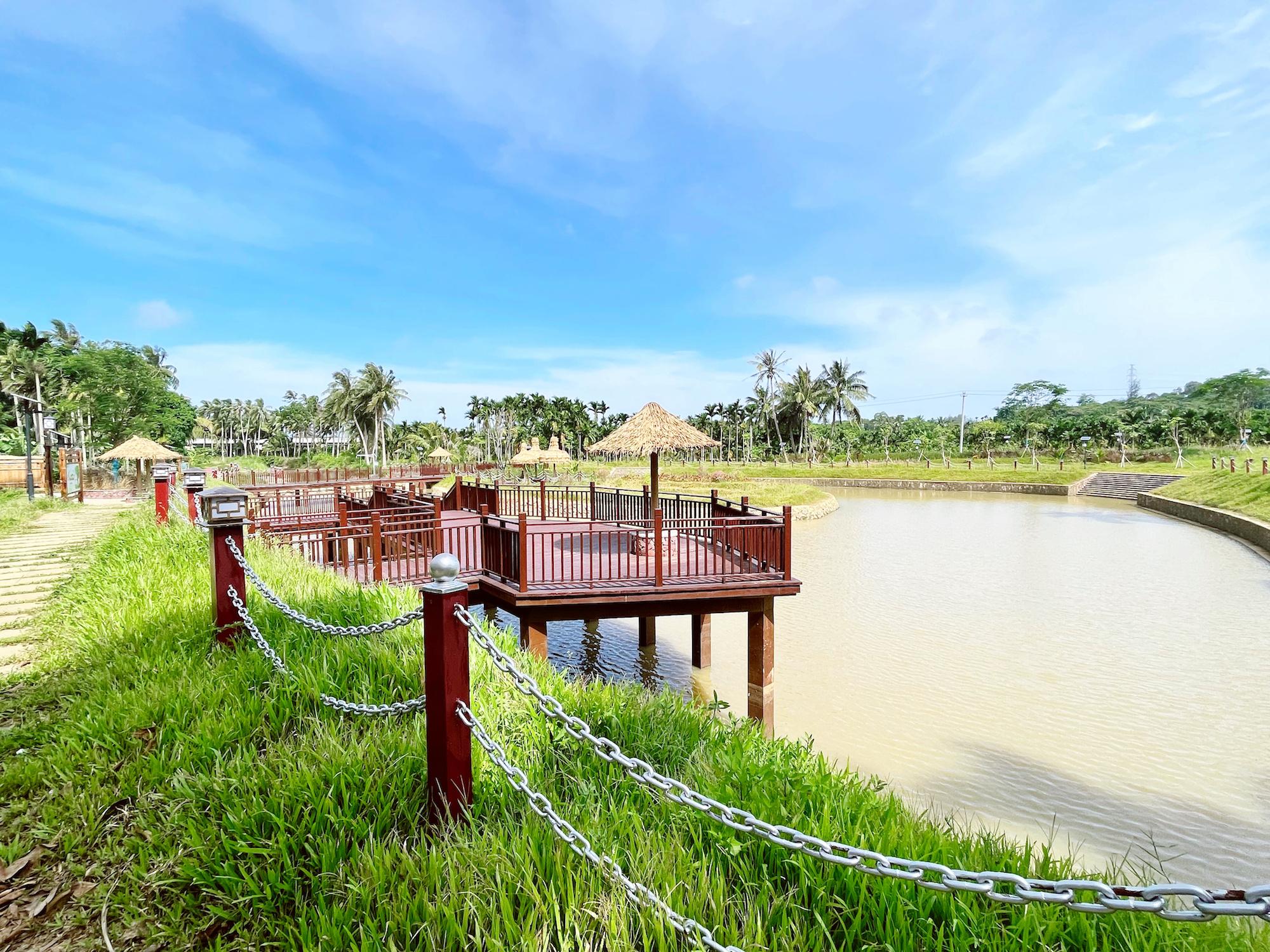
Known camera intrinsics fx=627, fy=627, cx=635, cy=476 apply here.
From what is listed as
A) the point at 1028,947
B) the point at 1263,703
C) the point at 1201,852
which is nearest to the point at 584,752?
the point at 1028,947

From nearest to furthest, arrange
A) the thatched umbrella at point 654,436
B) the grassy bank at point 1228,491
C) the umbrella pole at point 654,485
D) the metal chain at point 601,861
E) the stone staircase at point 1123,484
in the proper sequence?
the metal chain at point 601,861 < the umbrella pole at point 654,485 < the thatched umbrella at point 654,436 < the grassy bank at point 1228,491 < the stone staircase at point 1123,484

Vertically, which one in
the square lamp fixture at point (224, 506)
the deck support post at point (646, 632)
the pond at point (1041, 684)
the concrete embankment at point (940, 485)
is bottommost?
the pond at point (1041, 684)

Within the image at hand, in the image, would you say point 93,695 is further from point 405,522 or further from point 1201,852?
point 1201,852

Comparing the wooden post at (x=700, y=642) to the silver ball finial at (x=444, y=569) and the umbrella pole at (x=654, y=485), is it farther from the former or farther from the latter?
the silver ball finial at (x=444, y=569)

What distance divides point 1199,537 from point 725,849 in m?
27.7

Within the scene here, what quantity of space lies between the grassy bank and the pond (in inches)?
236

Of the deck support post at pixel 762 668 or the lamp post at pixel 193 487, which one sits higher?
the lamp post at pixel 193 487

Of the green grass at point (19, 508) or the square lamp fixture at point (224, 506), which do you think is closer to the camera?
the square lamp fixture at point (224, 506)

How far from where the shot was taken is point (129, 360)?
3772cm

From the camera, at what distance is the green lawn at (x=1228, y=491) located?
23.2 m

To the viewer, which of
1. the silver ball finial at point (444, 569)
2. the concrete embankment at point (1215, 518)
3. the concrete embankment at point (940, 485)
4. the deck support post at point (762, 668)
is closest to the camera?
the silver ball finial at point (444, 569)

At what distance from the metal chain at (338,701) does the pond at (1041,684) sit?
2.78 meters

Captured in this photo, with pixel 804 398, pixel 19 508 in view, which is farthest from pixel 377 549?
pixel 804 398

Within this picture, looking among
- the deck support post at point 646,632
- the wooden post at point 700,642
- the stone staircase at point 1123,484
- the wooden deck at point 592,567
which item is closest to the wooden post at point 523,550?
the wooden deck at point 592,567
